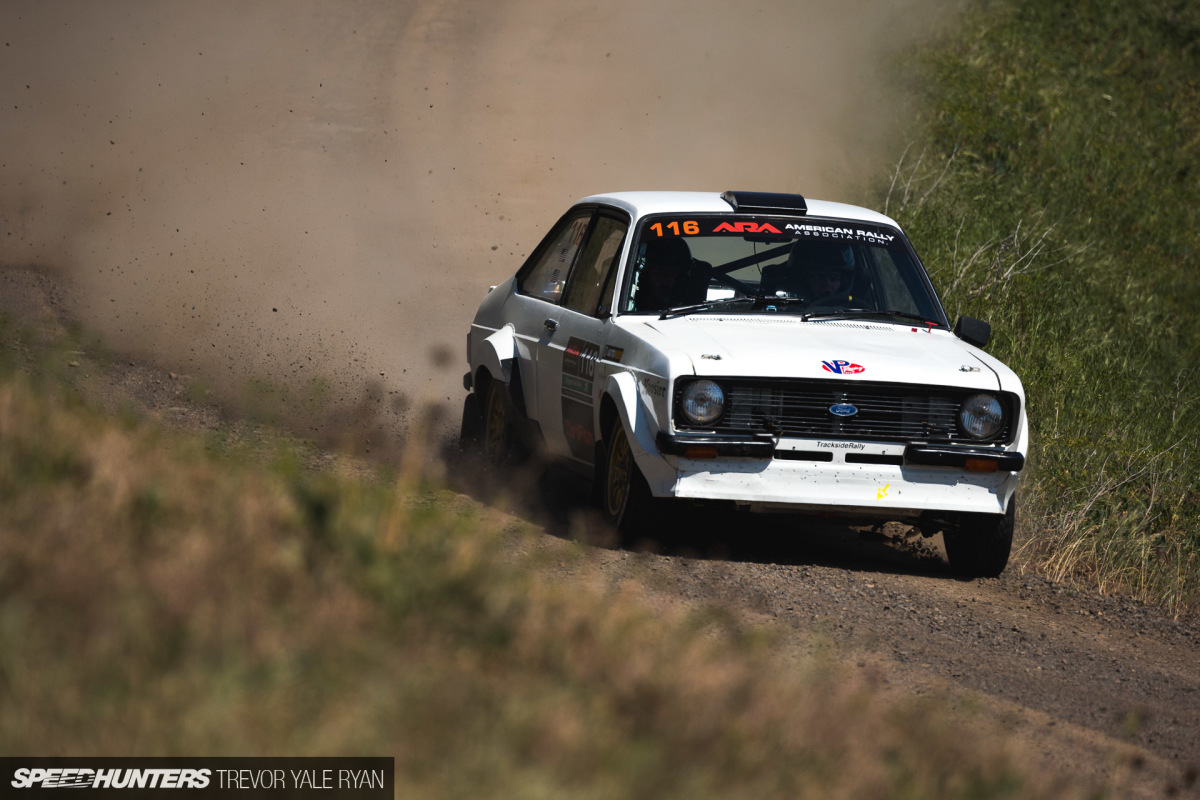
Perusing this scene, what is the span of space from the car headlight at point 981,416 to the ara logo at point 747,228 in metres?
1.58

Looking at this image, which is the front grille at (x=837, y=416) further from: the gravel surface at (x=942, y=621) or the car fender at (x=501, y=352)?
the car fender at (x=501, y=352)

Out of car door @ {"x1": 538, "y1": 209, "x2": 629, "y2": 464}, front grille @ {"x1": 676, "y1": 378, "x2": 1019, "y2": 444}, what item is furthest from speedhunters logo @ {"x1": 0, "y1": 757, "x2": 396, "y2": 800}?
car door @ {"x1": 538, "y1": 209, "x2": 629, "y2": 464}

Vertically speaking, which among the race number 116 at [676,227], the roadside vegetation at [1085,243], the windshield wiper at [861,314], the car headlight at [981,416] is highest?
the race number 116 at [676,227]

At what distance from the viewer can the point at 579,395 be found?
23.1 ft

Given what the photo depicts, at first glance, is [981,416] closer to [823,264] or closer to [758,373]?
[758,373]

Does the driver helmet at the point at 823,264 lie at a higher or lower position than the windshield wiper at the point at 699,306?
higher

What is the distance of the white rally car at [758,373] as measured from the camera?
20.1 feet

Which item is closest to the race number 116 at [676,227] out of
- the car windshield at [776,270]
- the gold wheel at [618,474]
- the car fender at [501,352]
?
the car windshield at [776,270]

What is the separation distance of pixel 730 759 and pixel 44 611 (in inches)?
68.7

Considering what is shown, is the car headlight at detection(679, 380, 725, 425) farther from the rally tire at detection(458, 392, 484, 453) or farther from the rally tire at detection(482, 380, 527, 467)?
the rally tire at detection(458, 392, 484, 453)

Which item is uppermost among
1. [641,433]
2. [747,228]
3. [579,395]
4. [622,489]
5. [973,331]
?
[747,228]

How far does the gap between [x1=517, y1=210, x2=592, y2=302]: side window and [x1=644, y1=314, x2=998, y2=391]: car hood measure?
1.27 meters

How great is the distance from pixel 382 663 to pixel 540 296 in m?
4.81

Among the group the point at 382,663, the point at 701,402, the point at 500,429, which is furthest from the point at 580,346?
the point at 382,663
